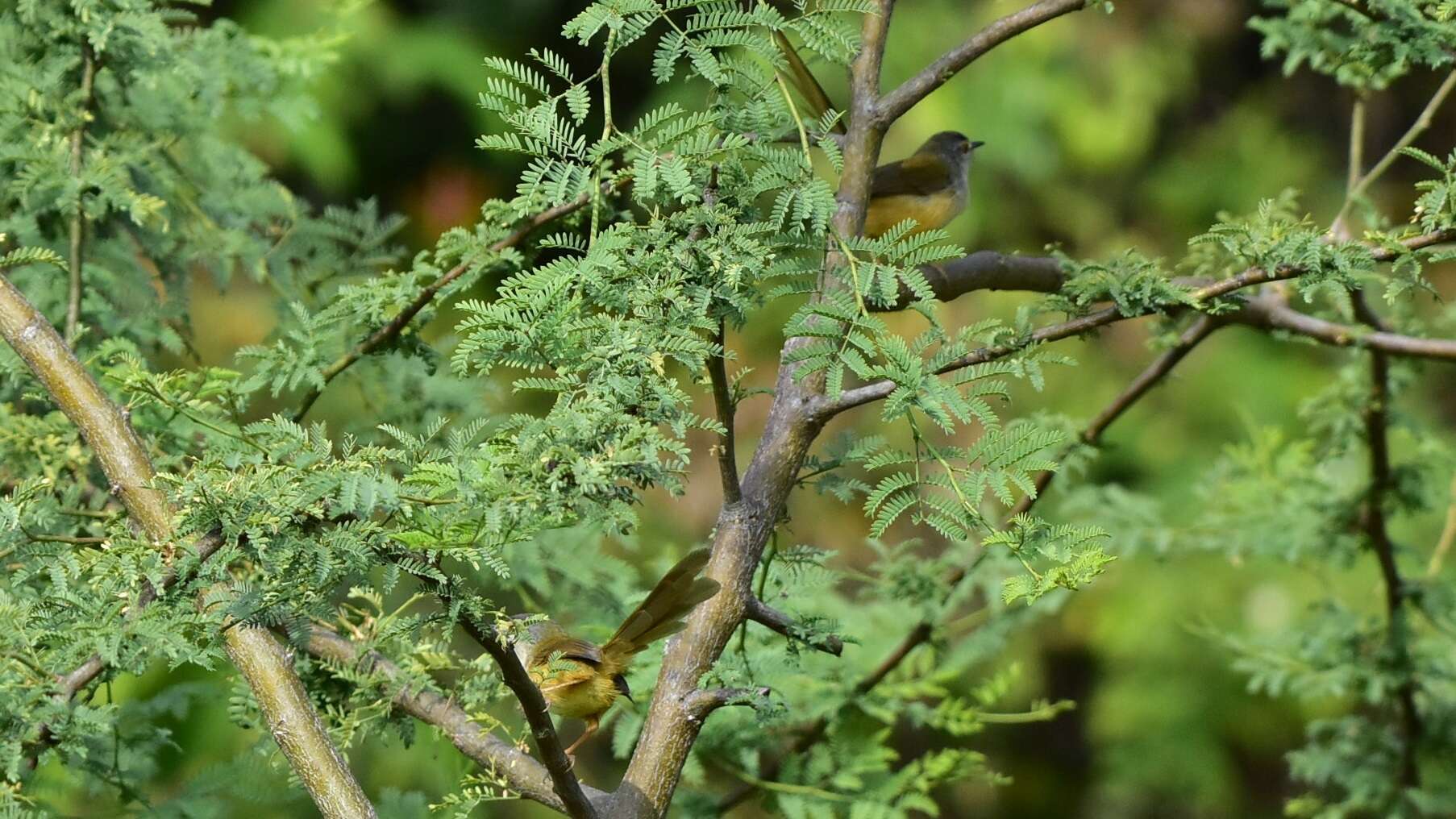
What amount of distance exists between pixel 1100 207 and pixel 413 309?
6.28 meters

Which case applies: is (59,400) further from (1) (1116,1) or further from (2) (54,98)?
(1) (1116,1)

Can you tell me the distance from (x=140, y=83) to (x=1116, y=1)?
580cm

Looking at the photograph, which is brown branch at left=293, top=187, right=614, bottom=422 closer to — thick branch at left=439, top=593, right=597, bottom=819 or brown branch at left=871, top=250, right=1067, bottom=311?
brown branch at left=871, top=250, right=1067, bottom=311

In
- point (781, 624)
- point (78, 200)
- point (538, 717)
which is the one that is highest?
point (78, 200)

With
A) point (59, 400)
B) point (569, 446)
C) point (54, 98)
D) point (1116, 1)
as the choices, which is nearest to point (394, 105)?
point (1116, 1)

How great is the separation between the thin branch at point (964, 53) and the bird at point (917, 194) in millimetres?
995

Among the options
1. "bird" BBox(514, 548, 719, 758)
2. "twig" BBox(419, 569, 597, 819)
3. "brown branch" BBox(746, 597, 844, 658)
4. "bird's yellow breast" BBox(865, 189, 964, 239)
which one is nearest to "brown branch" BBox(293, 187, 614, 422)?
"bird" BBox(514, 548, 719, 758)

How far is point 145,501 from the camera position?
179cm

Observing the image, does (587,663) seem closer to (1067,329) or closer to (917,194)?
(1067,329)

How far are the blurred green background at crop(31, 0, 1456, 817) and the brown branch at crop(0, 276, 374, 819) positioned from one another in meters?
4.61

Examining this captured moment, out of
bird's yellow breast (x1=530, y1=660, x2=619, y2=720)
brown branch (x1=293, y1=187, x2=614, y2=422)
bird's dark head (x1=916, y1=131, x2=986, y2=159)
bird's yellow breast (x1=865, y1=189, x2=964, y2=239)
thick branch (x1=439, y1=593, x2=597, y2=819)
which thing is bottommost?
thick branch (x1=439, y1=593, x2=597, y2=819)

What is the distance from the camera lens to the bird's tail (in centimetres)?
182

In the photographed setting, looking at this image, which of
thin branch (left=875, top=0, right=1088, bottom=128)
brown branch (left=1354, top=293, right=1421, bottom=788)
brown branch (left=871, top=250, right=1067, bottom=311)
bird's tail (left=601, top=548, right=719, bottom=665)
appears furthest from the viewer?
brown branch (left=1354, top=293, right=1421, bottom=788)

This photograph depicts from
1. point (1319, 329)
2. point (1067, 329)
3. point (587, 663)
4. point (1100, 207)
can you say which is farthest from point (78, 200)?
point (1100, 207)
